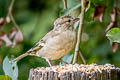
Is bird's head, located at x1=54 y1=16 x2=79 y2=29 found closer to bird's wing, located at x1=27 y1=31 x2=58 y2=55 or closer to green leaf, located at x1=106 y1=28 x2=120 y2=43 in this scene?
bird's wing, located at x1=27 y1=31 x2=58 y2=55

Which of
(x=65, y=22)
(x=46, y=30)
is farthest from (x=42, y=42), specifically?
(x=46, y=30)

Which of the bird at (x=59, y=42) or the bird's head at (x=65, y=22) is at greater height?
the bird's head at (x=65, y=22)

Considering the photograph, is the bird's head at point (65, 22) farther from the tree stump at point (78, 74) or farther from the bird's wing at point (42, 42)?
the tree stump at point (78, 74)

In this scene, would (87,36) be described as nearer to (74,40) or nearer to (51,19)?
(51,19)

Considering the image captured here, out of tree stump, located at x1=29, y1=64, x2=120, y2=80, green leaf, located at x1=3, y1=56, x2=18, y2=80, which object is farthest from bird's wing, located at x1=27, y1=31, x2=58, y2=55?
tree stump, located at x1=29, y1=64, x2=120, y2=80

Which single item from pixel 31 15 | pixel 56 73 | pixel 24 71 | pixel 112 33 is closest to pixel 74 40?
pixel 24 71

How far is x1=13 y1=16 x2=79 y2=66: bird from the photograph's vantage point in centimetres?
494

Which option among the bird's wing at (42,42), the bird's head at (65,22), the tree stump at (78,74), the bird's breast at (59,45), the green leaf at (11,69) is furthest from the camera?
the bird's wing at (42,42)

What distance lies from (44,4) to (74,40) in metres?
2.16

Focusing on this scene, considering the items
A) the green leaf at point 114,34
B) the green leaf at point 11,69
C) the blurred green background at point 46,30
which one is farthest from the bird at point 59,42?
the blurred green background at point 46,30

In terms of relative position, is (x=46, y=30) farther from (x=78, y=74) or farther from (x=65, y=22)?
(x=78, y=74)

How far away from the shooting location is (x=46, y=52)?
17.1 ft

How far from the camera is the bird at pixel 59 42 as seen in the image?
4941 millimetres

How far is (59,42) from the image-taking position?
16.5ft
